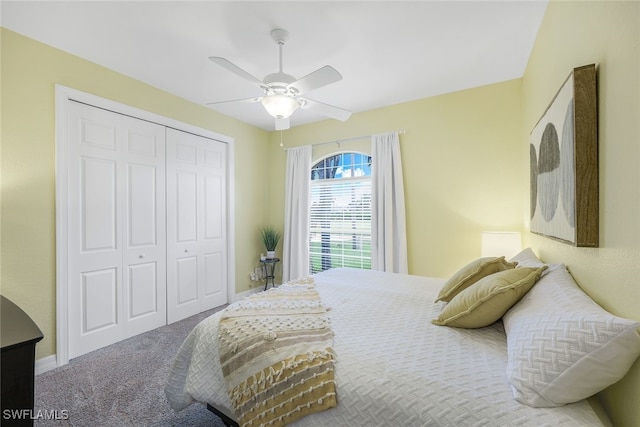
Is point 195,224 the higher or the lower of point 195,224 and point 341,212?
the lower

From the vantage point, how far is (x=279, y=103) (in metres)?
2.32

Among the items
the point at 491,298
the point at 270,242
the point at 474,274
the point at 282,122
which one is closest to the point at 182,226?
the point at 270,242

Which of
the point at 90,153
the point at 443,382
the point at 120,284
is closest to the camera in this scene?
the point at 443,382

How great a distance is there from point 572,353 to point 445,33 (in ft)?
7.67

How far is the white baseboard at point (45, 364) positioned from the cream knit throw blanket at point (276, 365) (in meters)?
1.90

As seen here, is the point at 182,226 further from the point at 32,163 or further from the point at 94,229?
the point at 32,163

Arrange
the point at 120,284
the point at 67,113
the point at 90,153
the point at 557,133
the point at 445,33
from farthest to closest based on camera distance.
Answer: the point at 120,284 < the point at 90,153 < the point at 67,113 < the point at 445,33 < the point at 557,133

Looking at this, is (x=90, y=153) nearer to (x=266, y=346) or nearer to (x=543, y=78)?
(x=266, y=346)

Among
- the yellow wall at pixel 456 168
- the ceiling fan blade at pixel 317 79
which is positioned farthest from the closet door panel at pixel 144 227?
the yellow wall at pixel 456 168

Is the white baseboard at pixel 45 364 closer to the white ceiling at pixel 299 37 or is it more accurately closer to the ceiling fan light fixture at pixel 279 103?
the white ceiling at pixel 299 37

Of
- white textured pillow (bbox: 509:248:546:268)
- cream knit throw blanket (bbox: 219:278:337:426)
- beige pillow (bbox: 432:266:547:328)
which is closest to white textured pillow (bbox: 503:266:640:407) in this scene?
beige pillow (bbox: 432:266:547:328)

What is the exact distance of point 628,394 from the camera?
35.3 inches

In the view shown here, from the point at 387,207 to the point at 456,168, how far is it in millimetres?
922

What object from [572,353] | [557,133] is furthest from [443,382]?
[557,133]
